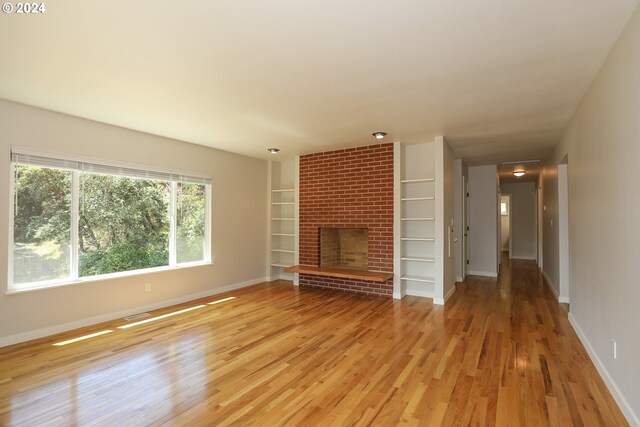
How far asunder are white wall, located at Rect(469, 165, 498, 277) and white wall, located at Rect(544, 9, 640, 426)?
3.62 metres

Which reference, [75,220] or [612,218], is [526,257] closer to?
[612,218]

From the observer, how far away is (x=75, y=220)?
12.2ft

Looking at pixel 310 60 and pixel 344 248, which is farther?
pixel 344 248

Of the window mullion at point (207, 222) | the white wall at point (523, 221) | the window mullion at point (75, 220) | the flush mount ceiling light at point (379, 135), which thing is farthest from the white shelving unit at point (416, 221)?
the white wall at point (523, 221)

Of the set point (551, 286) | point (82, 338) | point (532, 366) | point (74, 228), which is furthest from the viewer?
point (551, 286)

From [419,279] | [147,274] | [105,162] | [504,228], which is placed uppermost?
[105,162]

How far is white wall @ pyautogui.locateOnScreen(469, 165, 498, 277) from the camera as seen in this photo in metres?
6.88

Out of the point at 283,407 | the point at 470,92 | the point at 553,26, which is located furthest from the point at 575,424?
the point at 470,92

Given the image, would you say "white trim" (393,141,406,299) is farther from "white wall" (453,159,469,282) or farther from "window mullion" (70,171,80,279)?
"window mullion" (70,171,80,279)

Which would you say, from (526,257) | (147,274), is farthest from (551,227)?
(147,274)

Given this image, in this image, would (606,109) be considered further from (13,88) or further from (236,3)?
(13,88)

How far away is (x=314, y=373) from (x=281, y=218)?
4160 millimetres

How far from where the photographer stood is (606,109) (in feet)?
7.88

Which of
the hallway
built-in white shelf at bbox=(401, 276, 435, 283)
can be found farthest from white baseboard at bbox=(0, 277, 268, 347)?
the hallway
